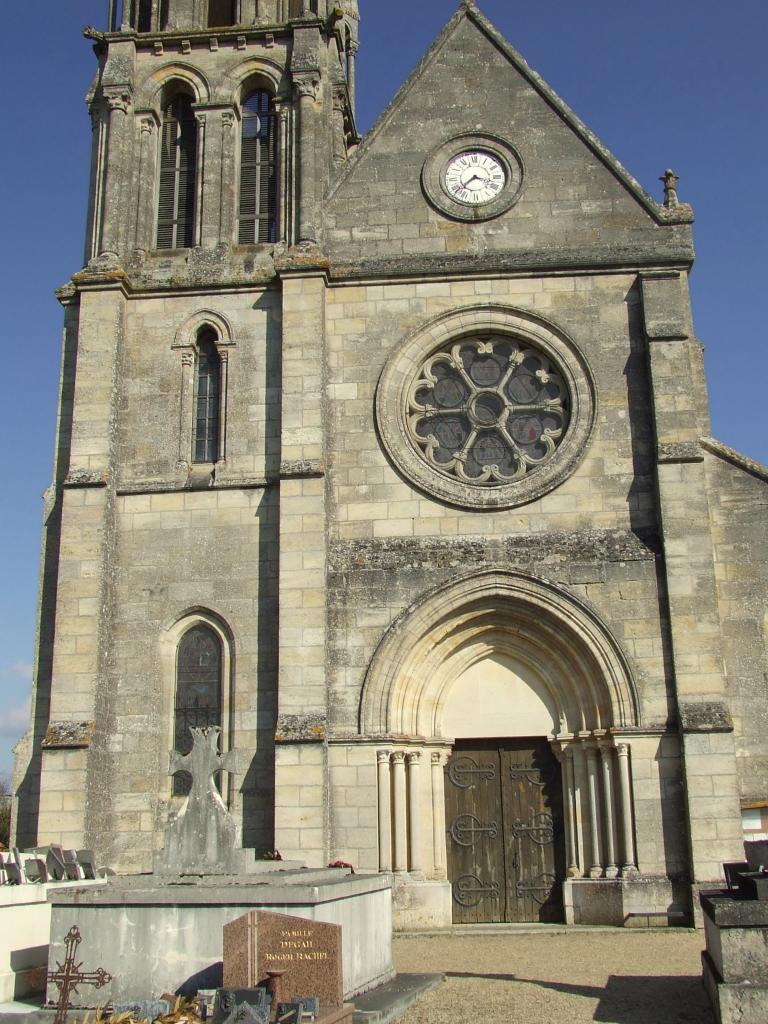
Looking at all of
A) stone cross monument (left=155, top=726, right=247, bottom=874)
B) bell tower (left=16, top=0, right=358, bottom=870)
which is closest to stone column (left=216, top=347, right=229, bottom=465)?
bell tower (left=16, top=0, right=358, bottom=870)

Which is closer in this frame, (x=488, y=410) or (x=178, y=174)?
(x=488, y=410)

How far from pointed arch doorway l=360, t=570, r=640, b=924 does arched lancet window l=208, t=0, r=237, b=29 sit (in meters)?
11.1

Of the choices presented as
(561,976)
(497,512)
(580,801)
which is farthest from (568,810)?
(561,976)

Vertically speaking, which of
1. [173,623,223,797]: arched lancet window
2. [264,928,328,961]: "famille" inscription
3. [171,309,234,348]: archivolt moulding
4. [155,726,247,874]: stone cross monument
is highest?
[171,309,234,348]: archivolt moulding

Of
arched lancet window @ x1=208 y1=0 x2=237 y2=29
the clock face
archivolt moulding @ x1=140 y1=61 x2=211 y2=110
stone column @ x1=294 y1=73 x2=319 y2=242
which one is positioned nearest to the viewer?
stone column @ x1=294 y1=73 x2=319 y2=242

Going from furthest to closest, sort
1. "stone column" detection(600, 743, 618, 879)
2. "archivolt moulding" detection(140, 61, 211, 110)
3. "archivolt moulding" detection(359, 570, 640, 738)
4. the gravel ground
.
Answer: "archivolt moulding" detection(140, 61, 211, 110) → "archivolt moulding" detection(359, 570, 640, 738) → "stone column" detection(600, 743, 618, 879) → the gravel ground

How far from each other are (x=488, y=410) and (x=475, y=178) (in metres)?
3.70

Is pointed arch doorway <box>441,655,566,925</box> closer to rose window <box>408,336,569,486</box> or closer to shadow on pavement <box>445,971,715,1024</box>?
rose window <box>408,336,569,486</box>

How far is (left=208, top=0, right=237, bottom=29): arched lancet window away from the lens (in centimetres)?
2044

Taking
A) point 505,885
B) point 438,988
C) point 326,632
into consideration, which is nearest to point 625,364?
point 326,632

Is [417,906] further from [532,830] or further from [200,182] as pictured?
[200,182]

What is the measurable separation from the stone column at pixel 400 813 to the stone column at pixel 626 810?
2.84 metres

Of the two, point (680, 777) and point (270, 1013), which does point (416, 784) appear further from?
point (270, 1013)

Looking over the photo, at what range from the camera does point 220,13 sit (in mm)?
20531
